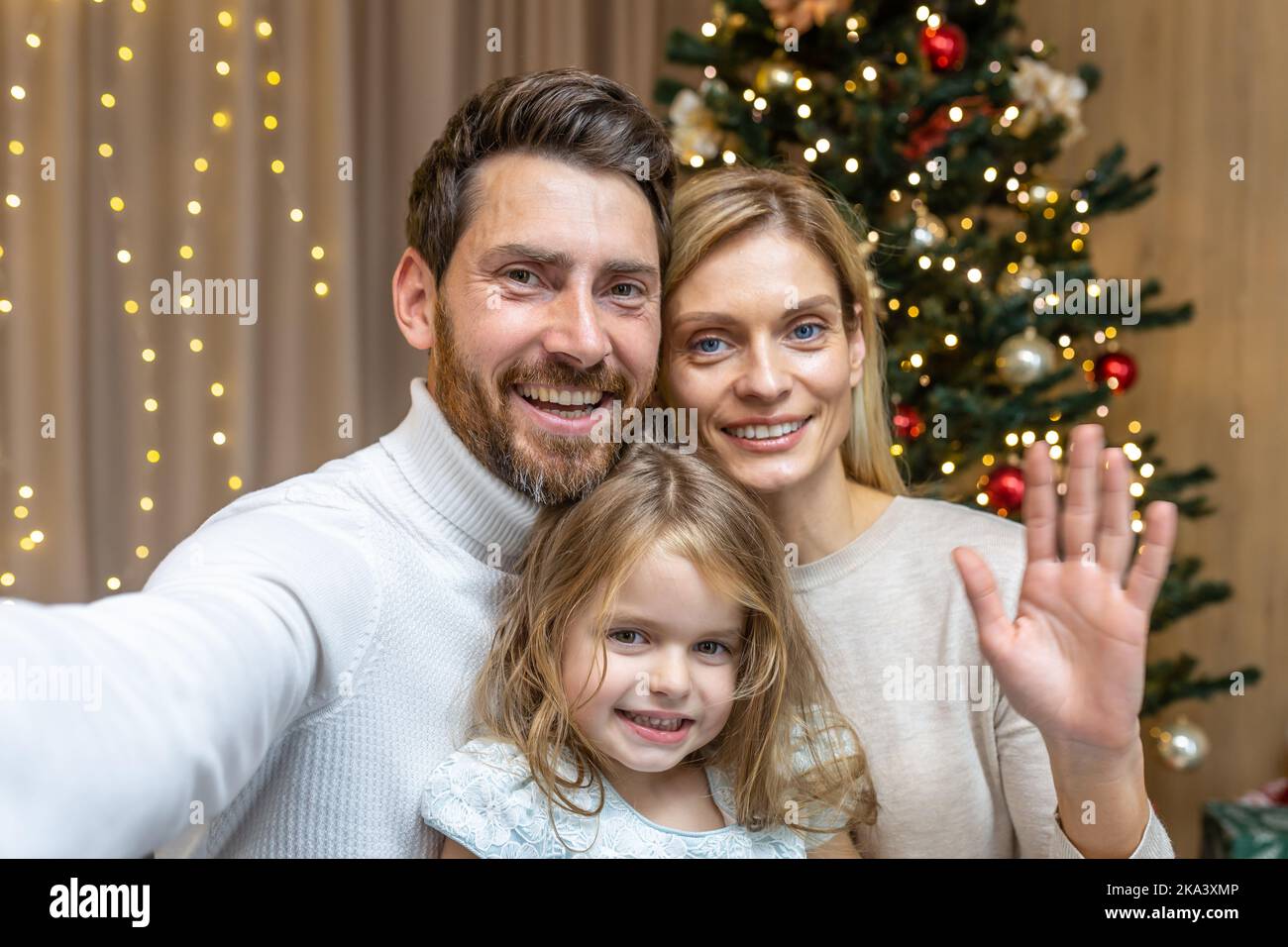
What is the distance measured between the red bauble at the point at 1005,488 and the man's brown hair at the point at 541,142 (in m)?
1.22

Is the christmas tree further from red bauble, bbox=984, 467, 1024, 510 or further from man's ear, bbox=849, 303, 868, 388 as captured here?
man's ear, bbox=849, 303, 868, 388

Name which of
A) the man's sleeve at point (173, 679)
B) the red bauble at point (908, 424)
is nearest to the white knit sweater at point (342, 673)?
the man's sleeve at point (173, 679)

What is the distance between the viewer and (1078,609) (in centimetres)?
116

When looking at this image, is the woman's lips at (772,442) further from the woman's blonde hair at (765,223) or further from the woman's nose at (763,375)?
the woman's blonde hair at (765,223)

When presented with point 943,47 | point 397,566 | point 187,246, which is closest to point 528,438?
point 397,566

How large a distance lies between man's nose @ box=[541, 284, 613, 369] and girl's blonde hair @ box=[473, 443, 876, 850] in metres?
0.15

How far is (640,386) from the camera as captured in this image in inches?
56.7

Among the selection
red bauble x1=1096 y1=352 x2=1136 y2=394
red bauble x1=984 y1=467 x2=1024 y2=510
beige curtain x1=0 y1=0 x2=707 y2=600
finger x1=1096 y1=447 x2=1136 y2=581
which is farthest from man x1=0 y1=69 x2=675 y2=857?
red bauble x1=1096 y1=352 x2=1136 y2=394

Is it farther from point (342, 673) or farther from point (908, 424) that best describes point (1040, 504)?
point (908, 424)

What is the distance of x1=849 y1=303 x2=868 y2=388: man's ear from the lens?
1.70 m

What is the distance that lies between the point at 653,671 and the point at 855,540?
0.48 m

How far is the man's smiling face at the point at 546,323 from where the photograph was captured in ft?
4.46

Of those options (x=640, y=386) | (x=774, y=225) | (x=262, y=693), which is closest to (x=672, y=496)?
(x=640, y=386)

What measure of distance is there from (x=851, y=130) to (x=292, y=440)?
5.18ft
